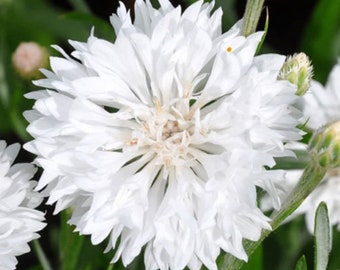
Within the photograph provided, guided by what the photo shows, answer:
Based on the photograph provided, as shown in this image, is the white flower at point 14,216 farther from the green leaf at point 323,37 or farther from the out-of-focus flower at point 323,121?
the green leaf at point 323,37

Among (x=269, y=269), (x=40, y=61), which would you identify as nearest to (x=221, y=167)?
(x=40, y=61)

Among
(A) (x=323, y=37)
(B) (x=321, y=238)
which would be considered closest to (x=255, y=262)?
(B) (x=321, y=238)

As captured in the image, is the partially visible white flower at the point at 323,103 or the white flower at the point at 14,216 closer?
the white flower at the point at 14,216

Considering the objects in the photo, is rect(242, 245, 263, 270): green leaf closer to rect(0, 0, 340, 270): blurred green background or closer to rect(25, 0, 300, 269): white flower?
rect(0, 0, 340, 270): blurred green background

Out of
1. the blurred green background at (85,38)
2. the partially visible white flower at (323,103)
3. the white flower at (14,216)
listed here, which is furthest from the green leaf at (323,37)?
the white flower at (14,216)

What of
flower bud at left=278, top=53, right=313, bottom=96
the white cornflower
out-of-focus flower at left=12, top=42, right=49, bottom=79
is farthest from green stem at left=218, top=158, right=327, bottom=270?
out-of-focus flower at left=12, top=42, right=49, bottom=79

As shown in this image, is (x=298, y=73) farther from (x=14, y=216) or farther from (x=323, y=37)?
(x=323, y=37)
